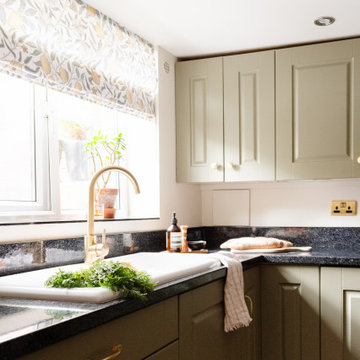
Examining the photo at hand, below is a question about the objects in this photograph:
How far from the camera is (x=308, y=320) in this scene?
247 cm

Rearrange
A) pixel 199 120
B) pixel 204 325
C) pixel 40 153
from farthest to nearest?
pixel 199 120
pixel 40 153
pixel 204 325

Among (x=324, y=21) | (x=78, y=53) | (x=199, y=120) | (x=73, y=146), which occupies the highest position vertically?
(x=324, y=21)

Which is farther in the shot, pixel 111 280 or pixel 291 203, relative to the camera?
pixel 291 203

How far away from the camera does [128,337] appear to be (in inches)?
52.7

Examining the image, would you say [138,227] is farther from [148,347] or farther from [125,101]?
[148,347]

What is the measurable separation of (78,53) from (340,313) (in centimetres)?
173

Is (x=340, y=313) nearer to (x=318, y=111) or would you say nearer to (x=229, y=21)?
(x=318, y=111)

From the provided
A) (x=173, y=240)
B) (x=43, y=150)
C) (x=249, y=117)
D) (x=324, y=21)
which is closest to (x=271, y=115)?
(x=249, y=117)

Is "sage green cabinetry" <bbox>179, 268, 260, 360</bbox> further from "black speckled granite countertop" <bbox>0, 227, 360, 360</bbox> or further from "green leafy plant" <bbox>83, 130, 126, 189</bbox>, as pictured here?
"green leafy plant" <bbox>83, 130, 126, 189</bbox>

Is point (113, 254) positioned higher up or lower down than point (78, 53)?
lower down

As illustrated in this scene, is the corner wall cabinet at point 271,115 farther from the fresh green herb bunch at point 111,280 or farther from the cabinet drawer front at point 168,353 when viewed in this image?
the fresh green herb bunch at point 111,280

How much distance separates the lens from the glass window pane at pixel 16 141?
210 centimetres

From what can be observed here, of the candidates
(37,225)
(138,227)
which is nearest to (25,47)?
(37,225)

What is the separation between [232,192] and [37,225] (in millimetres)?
1611
